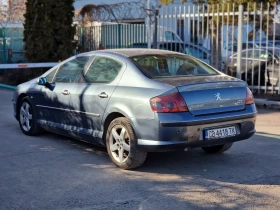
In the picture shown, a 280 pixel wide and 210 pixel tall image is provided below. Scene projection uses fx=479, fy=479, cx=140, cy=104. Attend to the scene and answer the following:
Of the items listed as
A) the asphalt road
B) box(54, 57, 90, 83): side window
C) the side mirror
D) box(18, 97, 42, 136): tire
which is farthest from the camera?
box(18, 97, 42, 136): tire

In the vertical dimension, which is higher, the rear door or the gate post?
the gate post

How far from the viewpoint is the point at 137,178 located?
5.85 m

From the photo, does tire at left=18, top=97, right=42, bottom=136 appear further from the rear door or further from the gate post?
the gate post

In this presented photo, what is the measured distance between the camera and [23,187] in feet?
18.1

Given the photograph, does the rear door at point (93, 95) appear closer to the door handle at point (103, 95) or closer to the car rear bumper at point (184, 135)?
the door handle at point (103, 95)

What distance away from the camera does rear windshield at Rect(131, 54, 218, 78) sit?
21.1ft

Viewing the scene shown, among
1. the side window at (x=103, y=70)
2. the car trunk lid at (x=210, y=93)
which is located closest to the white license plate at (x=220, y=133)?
the car trunk lid at (x=210, y=93)

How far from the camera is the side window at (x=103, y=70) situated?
6.62 meters

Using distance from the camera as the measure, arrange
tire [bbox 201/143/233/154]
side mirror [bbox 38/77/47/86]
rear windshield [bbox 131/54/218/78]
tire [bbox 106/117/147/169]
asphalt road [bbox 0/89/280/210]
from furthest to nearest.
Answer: side mirror [bbox 38/77/47/86]
tire [bbox 201/143/233/154]
rear windshield [bbox 131/54/218/78]
tire [bbox 106/117/147/169]
asphalt road [bbox 0/89/280/210]

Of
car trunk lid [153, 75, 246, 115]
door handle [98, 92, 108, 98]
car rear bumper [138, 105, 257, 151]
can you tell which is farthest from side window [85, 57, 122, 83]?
car rear bumper [138, 105, 257, 151]

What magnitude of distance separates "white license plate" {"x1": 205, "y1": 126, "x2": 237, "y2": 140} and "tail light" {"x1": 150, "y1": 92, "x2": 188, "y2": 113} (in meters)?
0.45

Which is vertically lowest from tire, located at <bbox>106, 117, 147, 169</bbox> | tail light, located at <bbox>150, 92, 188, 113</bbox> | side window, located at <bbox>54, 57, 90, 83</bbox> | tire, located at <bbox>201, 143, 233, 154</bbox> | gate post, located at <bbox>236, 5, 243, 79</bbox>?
tire, located at <bbox>201, 143, 233, 154</bbox>

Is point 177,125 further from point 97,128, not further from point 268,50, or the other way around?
point 268,50

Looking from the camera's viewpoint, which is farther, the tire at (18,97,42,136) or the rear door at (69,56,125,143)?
the tire at (18,97,42,136)
